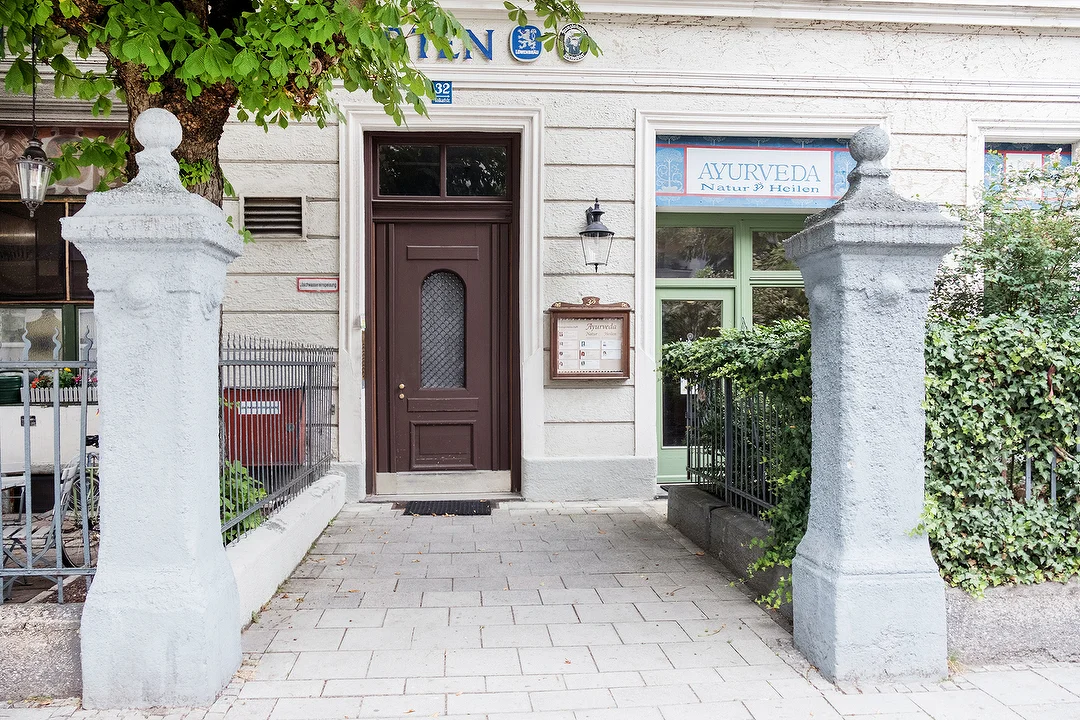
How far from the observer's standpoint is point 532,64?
24.8 ft

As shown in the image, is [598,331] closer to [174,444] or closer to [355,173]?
[355,173]

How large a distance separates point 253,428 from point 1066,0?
904 centimetres

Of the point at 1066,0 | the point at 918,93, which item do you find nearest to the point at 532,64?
the point at 918,93

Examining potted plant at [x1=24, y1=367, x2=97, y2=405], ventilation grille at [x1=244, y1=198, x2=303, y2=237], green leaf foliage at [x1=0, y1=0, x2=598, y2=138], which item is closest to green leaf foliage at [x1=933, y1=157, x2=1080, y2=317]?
green leaf foliage at [x1=0, y1=0, x2=598, y2=138]

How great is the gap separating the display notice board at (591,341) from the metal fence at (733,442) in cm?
135

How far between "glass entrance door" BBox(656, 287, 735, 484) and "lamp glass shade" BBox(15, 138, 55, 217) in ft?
19.7

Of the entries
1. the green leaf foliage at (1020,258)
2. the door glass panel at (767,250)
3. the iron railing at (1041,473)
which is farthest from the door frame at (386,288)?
the iron railing at (1041,473)

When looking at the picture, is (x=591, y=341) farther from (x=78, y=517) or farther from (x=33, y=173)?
(x=33, y=173)

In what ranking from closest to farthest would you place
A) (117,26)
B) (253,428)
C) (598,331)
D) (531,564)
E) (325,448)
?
(117,26) → (253,428) → (531,564) → (325,448) → (598,331)

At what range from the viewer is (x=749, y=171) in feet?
26.1

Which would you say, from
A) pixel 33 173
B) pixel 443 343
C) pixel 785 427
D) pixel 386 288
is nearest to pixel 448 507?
pixel 443 343

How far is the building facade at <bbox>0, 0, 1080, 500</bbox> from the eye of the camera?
24.4 feet

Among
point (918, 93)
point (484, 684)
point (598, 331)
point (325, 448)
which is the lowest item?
point (484, 684)

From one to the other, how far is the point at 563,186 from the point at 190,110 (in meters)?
4.03
